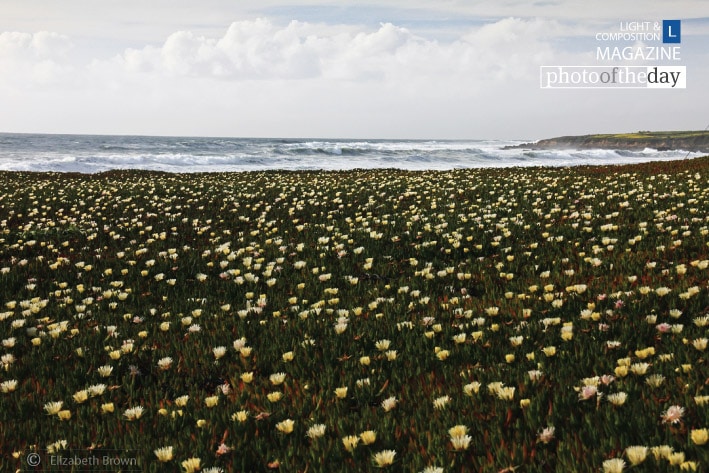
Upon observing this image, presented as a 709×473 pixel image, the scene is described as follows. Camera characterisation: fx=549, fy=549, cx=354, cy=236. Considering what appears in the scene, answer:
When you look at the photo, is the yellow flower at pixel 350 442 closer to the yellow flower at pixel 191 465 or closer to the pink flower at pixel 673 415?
the yellow flower at pixel 191 465

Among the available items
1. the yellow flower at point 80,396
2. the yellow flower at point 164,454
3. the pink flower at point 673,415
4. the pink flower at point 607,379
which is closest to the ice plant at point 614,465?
the pink flower at point 673,415

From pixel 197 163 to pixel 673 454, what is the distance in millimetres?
53704

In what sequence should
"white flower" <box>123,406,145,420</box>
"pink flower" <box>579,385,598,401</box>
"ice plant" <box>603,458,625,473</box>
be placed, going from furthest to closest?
"white flower" <box>123,406,145,420</box> → "pink flower" <box>579,385,598,401</box> → "ice plant" <box>603,458,625,473</box>

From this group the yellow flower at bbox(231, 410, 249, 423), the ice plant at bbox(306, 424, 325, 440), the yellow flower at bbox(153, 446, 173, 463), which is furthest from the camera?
the yellow flower at bbox(231, 410, 249, 423)

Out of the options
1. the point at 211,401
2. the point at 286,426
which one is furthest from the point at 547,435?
the point at 211,401

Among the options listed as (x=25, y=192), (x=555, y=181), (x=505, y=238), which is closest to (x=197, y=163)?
(x=25, y=192)

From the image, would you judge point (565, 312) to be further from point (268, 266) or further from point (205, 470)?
point (268, 266)

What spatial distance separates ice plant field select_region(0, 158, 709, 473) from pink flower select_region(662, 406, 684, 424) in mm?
16

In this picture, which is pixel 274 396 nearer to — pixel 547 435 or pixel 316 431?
pixel 316 431

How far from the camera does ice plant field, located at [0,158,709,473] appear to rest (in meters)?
3.02

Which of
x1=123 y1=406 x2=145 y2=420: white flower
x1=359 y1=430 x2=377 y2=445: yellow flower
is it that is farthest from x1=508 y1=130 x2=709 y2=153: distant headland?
x1=123 y1=406 x2=145 y2=420: white flower

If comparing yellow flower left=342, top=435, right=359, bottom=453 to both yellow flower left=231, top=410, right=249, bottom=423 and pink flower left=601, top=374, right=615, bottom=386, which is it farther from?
pink flower left=601, top=374, right=615, bottom=386

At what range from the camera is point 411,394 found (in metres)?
3.71

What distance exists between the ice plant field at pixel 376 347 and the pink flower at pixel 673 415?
0.02m
